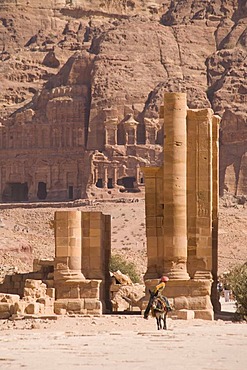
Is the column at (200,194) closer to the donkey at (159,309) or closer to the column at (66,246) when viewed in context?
the column at (66,246)

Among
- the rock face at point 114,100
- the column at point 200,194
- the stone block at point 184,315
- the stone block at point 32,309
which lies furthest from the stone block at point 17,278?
the rock face at point 114,100

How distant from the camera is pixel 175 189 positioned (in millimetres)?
44531

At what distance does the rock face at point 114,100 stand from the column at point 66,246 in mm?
86126

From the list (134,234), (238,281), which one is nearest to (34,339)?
(238,281)

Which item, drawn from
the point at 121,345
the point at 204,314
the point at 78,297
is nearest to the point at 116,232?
the point at 78,297

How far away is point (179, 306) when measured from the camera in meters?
43.6

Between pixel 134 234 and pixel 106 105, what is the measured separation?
99.2 feet

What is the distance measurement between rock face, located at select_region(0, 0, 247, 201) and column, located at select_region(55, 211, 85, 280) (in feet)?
283

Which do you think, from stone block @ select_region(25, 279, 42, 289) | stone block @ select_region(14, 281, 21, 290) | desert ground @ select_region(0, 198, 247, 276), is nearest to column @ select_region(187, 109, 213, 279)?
stone block @ select_region(25, 279, 42, 289)

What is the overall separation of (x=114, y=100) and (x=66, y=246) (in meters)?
95.0

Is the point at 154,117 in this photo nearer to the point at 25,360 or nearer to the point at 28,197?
the point at 28,197

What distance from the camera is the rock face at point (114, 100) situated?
135750 millimetres

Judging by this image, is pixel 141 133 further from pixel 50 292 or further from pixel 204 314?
pixel 204 314

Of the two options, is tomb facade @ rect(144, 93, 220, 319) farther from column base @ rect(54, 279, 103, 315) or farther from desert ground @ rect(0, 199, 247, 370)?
desert ground @ rect(0, 199, 247, 370)
